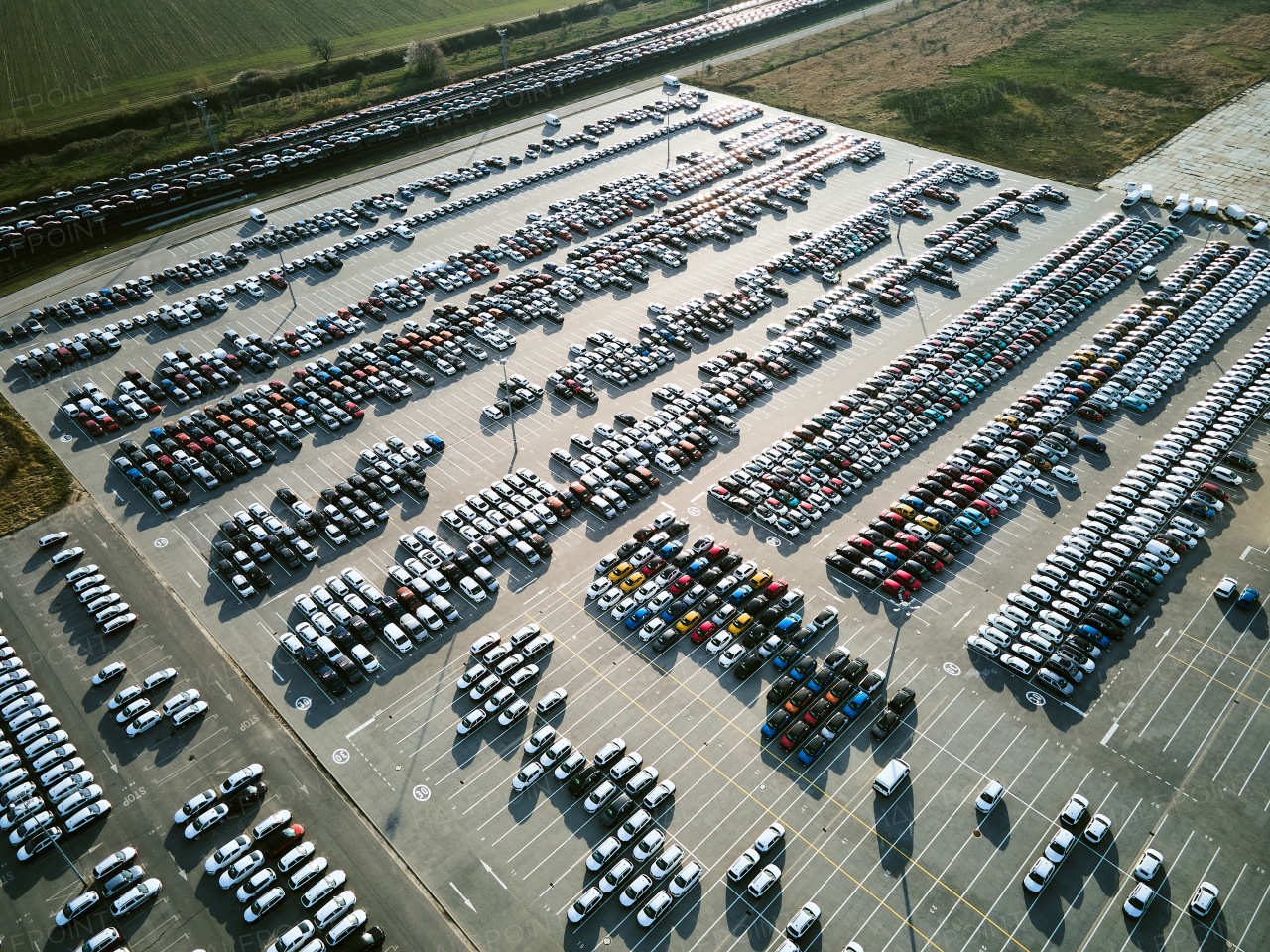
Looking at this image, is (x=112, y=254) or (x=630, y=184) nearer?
(x=112, y=254)

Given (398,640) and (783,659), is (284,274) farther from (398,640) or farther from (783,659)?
(783,659)

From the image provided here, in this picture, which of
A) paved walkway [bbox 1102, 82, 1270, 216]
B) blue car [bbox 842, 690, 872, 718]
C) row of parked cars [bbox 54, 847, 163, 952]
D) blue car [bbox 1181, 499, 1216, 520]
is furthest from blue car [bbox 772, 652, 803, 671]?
paved walkway [bbox 1102, 82, 1270, 216]

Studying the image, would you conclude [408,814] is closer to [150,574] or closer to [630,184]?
[150,574]

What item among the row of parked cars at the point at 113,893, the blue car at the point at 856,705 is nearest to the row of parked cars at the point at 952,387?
the blue car at the point at 856,705

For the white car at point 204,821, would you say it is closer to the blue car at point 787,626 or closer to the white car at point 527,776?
the white car at point 527,776

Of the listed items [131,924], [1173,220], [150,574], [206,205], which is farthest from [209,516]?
[1173,220]

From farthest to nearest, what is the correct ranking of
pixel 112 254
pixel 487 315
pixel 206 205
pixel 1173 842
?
pixel 206 205 → pixel 112 254 → pixel 487 315 → pixel 1173 842

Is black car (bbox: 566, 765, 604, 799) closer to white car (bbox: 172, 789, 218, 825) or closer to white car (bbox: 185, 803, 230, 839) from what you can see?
white car (bbox: 185, 803, 230, 839)
